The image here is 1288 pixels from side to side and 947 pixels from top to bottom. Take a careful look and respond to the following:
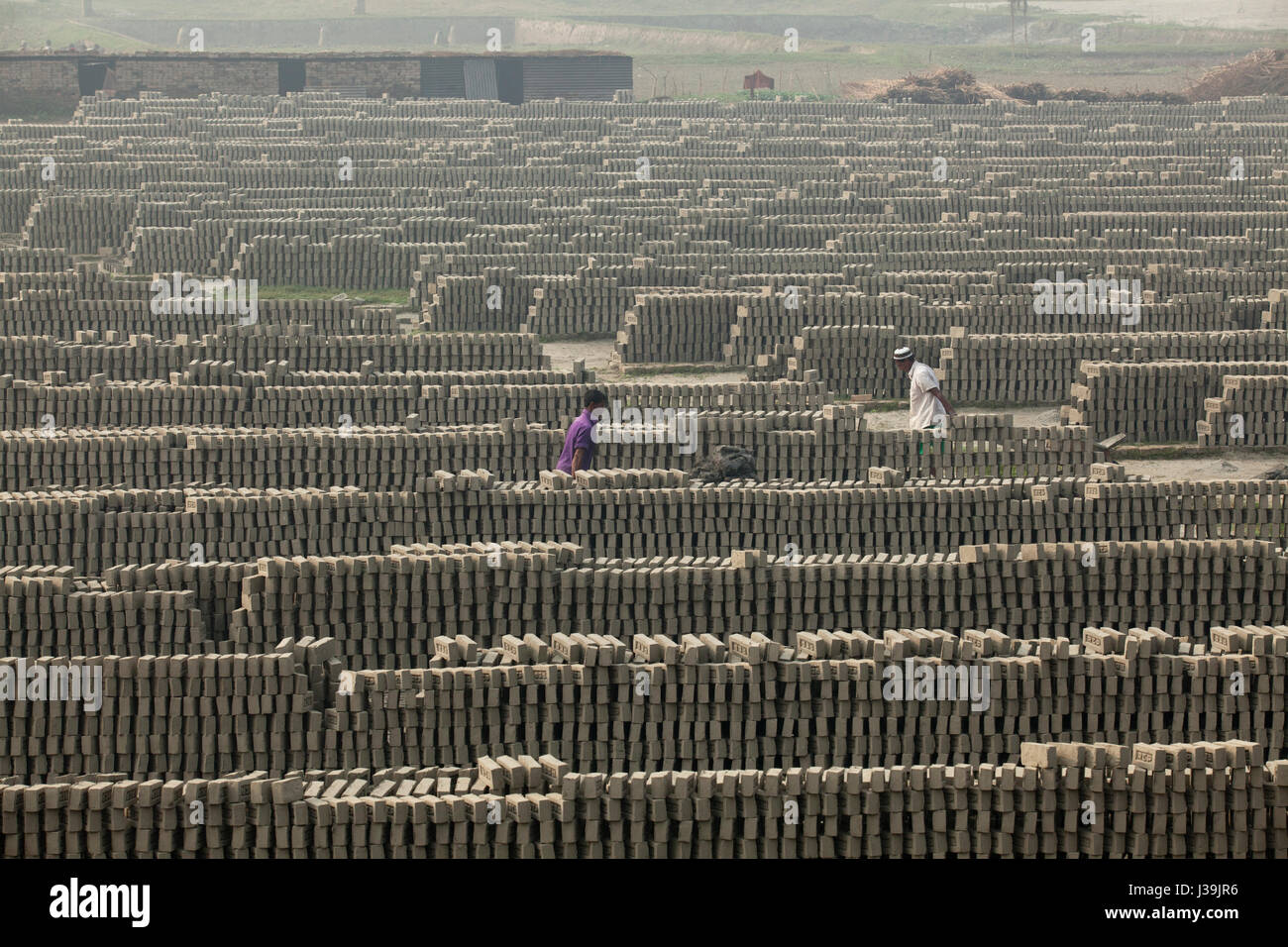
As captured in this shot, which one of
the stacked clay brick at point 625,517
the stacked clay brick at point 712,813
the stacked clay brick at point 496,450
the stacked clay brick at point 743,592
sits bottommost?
the stacked clay brick at point 712,813

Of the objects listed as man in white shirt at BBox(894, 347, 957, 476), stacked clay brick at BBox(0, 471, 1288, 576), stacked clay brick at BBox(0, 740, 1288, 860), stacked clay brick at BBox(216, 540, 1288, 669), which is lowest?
stacked clay brick at BBox(0, 740, 1288, 860)

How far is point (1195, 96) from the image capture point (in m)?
58.8

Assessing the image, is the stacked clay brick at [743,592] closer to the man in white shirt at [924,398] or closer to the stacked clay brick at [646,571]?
the stacked clay brick at [646,571]

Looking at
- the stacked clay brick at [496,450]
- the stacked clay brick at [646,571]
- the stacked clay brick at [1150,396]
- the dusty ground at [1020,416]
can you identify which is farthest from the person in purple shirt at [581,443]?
the stacked clay brick at [1150,396]

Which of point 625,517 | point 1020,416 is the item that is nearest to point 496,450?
point 625,517

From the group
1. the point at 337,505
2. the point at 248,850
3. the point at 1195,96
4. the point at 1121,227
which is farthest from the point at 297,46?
the point at 248,850

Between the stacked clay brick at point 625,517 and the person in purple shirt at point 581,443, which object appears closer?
the stacked clay brick at point 625,517

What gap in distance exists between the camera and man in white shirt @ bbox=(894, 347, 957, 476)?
19.0m

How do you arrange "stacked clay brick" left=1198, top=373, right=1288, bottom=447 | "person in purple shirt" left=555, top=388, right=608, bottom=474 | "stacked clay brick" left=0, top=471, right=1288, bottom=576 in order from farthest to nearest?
"stacked clay brick" left=1198, top=373, right=1288, bottom=447 < "person in purple shirt" left=555, top=388, right=608, bottom=474 < "stacked clay brick" left=0, top=471, right=1288, bottom=576

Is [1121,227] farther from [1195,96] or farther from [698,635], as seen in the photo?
[1195,96]

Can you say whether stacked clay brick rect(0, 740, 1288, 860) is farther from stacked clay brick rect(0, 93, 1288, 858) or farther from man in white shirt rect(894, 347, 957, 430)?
man in white shirt rect(894, 347, 957, 430)

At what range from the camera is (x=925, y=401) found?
19641 millimetres

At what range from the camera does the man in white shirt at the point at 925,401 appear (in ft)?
62.2

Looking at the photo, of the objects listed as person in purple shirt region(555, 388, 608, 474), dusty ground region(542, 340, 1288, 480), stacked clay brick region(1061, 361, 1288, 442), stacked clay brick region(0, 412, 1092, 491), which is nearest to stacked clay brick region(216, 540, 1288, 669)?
person in purple shirt region(555, 388, 608, 474)
